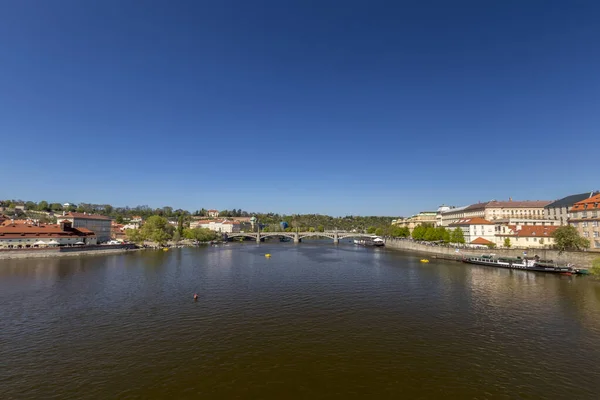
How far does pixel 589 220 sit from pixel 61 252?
425 ft

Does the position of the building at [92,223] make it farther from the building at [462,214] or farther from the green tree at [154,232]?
the building at [462,214]

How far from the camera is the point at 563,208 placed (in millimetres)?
88062

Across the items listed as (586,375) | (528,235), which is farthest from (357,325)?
(528,235)

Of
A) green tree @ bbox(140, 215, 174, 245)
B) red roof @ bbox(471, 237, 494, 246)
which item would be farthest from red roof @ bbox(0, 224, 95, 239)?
red roof @ bbox(471, 237, 494, 246)

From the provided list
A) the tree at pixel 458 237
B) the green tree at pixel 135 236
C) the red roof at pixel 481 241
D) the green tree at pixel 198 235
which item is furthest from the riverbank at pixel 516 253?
the green tree at pixel 135 236

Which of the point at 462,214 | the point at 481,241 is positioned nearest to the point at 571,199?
the point at 481,241

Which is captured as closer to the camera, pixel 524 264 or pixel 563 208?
pixel 524 264

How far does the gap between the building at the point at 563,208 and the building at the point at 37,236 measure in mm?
146806

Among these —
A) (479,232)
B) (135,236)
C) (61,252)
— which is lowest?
(61,252)

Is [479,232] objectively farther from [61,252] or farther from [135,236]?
[61,252]

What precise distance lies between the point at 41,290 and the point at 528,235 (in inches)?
4013

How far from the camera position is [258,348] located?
903 inches

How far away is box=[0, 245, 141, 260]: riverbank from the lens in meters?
74.4

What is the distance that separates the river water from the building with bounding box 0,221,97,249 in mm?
47729
